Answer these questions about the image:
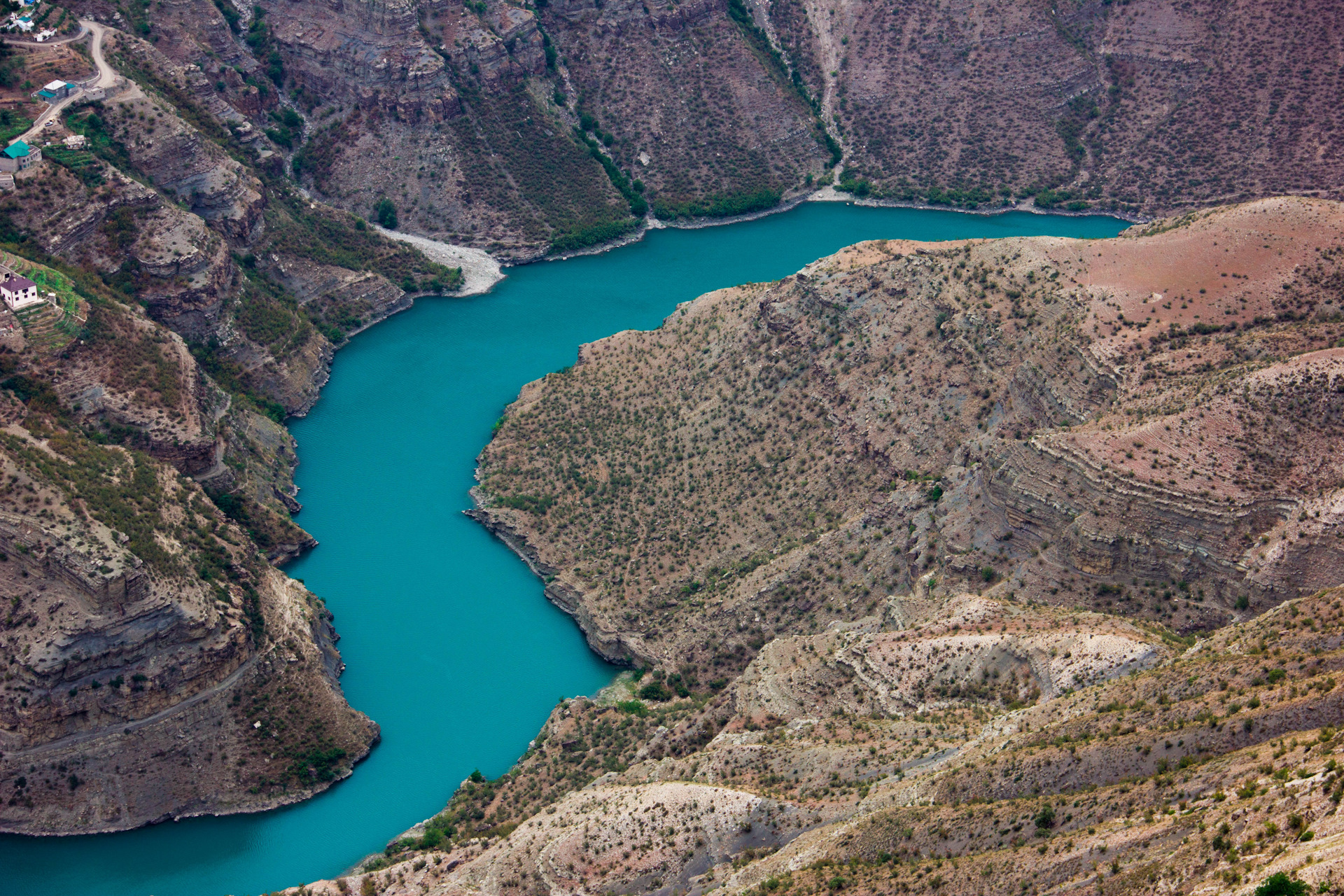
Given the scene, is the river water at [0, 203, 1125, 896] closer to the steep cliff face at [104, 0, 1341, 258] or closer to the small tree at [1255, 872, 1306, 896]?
the steep cliff face at [104, 0, 1341, 258]

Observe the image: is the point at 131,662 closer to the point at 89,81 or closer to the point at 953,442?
the point at 953,442

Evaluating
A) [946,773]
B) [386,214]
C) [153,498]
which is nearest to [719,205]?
[386,214]

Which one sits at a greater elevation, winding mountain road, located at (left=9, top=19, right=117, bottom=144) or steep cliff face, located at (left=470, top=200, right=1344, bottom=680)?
winding mountain road, located at (left=9, top=19, right=117, bottom=144)

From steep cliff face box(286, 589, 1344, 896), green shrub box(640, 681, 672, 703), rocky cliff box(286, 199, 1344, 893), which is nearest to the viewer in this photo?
steep cliff face box(286, 589, 1344, 896)

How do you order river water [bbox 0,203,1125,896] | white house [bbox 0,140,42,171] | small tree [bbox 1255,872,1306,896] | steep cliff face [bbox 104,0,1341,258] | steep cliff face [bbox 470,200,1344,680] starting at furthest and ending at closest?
steep cliff face [bbox 104,0,1341,258] < white house [bbox 0,140,42,171] < river water [bbox 0,203,1125,896] < steep cliff face [bbox 470,200,1344,680] < small tree [bbox 1255,872,1306,896]

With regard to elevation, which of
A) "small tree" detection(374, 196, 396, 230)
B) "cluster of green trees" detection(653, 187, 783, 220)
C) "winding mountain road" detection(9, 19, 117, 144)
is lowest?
"cluster of green trees" detection(653, 187, 783, 220)

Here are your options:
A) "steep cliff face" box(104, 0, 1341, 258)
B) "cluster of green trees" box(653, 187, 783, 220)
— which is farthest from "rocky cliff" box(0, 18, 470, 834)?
"cluster of green trees" box(653, 187, 783, 220)

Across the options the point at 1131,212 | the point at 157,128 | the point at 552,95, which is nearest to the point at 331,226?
the point at 157,128
